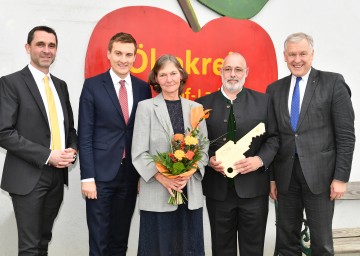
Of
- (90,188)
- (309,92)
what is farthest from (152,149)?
(309,92)

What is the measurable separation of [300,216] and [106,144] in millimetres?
1418

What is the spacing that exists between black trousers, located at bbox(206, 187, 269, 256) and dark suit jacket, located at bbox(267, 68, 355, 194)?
10.5 inches

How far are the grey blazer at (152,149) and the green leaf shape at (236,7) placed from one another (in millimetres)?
1445

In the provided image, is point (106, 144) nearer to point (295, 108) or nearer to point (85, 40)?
point (85, 40)

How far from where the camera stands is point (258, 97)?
2689mm

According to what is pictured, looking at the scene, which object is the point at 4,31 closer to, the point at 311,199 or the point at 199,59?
the point at 199,59

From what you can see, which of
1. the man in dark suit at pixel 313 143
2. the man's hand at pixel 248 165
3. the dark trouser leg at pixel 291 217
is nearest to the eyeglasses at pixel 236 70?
the man in dark suit at pixel 313 143

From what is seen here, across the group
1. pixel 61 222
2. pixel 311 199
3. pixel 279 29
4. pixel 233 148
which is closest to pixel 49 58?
pixel 233 148

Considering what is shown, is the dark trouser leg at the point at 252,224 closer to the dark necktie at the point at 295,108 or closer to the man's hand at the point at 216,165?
the man's hand at the point at 216,165

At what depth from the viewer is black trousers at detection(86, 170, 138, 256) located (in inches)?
99.7

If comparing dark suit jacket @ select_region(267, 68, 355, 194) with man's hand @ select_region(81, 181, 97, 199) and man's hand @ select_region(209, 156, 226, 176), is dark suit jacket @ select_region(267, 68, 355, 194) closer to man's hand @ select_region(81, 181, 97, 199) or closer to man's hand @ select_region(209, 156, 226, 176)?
man's hand @ select_region(209, 156, 226, 176)

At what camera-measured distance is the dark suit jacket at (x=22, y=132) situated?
229cm

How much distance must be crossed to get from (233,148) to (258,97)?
455 mm

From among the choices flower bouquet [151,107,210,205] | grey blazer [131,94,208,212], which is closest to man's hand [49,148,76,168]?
grey blazer [131,94,208,212]
